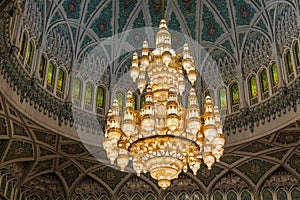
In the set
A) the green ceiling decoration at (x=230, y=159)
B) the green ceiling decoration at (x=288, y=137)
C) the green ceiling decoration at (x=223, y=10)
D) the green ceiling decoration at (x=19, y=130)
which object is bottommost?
the green ceiling decoration at (x=230, y=159)

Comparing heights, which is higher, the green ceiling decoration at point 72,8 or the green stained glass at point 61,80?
the green ceiling decoration at point 72,8

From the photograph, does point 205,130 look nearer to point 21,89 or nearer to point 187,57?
point 187,57

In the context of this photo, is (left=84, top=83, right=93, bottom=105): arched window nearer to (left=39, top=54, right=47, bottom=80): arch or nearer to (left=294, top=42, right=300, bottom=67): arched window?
(left=39, top=54, right=47, bottom=80): arch

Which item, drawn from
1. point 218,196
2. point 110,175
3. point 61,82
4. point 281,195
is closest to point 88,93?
point 61,82

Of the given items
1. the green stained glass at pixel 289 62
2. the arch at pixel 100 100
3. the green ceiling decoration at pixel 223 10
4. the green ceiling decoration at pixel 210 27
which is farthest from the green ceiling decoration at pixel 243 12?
the arch at pixel 100 100

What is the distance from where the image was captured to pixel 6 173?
16.6 meters

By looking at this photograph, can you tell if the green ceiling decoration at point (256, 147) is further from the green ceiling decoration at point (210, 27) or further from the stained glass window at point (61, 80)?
the stained glass window at point (61, 80)

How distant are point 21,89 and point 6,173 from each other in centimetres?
348

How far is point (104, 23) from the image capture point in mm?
19469

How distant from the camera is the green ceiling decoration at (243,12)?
18547 mm

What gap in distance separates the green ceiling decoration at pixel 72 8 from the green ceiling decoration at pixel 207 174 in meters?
8.19

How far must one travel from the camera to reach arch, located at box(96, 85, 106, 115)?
18.6 metres

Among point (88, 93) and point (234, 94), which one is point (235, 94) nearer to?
point (234, 94)

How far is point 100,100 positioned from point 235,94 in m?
5.58
